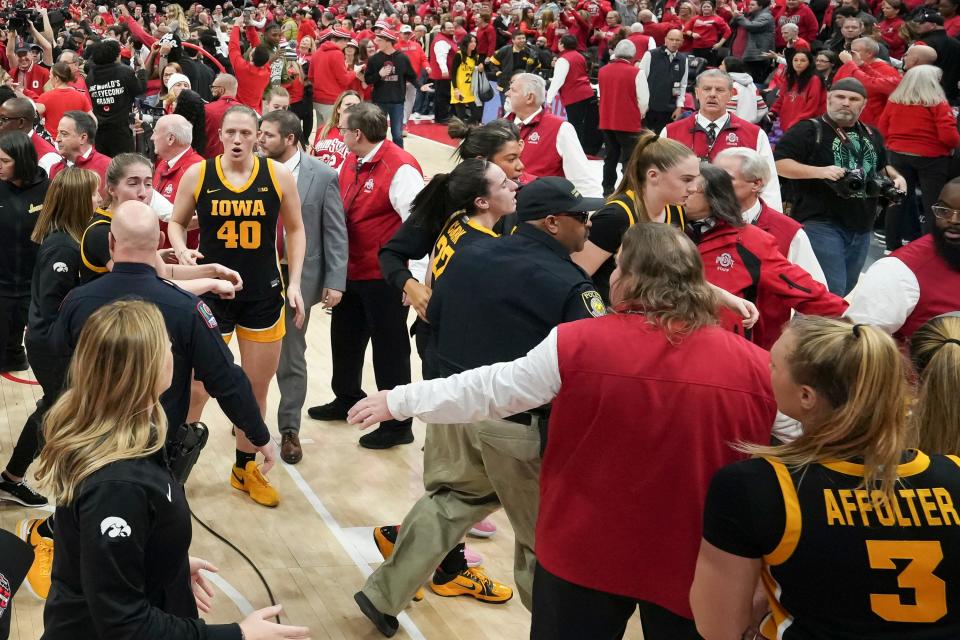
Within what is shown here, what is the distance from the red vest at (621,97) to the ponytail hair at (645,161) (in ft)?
24.1

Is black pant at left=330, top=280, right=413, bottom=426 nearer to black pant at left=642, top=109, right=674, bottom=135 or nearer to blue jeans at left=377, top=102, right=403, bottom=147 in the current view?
black pant at left=642, top=109, right=674, bottom=135

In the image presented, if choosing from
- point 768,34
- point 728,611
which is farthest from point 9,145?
point 768,34

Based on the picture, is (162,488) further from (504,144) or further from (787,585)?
(504,144)

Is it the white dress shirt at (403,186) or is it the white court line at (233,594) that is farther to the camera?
the white dress shirt at (403,186)

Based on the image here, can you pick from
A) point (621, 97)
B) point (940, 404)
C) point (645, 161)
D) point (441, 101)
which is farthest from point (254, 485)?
point (441, 101)

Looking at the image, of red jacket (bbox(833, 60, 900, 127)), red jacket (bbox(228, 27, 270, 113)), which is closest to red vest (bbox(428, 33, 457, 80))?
red jacket (bbox(228, 27, 270, 113))

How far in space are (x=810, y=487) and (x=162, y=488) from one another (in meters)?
1.31

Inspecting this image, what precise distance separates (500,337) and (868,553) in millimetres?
1486

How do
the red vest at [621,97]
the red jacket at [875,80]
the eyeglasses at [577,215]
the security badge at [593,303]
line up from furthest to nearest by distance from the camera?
the red vest at [621,97]
the red jacket at [875,80]
the eyeglasses at [577,215]
the security badge at [593,303]

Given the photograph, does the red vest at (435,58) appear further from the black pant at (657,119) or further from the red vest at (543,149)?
the red vest at (543,149)

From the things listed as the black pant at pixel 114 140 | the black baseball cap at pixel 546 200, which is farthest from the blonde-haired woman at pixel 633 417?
the black pant at pixel 114 140

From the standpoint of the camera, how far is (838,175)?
555 centimetres

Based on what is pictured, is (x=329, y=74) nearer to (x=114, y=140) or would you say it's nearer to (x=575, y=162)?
(x=114, y=140)

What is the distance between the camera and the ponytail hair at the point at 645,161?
12.8 feet
